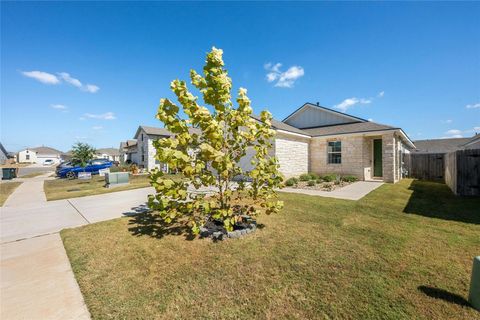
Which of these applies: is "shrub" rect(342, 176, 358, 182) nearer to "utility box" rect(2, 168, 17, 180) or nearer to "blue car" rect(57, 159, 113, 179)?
"blue car" rect(57, 159, 113, 179)

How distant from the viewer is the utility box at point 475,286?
230 centimetres

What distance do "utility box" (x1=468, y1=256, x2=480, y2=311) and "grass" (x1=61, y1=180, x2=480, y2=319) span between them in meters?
0.10

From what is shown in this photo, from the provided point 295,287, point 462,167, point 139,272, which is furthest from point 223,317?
point 462,167

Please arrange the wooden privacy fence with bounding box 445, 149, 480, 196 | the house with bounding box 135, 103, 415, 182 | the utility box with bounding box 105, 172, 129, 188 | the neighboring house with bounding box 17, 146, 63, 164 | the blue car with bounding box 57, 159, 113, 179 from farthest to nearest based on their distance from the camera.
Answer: the neighboring house with bounding box 17, 146, 63, 164
the blue car with bounding box 57, 159, 113, 179
the house with bounding box 135, 103, 415, 182
the utility box with bounding box 105, 172, 129, 188
the wooden privacy fence with bounding box 445, 149, 480, 196

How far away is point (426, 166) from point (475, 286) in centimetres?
1767

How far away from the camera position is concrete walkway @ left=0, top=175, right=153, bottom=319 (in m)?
2.48

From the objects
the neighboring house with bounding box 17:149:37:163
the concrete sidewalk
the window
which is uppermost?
the neighboring house with bounding box 17:149:37:163

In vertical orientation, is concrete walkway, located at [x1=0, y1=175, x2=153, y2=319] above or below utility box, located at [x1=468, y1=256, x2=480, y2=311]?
below

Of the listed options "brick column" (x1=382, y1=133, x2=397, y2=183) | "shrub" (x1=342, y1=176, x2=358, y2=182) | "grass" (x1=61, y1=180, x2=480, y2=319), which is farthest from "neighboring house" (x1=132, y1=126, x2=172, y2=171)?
"brick column" (x1=382, y1=133, x2=397, y2=183)

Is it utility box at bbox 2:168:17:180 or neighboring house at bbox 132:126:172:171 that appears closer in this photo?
utility box at bbox 2:168:17:180

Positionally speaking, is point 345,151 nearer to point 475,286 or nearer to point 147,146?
point 475,286

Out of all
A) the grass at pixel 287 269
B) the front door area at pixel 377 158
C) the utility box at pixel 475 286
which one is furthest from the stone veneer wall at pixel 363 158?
the utility box at pixel 475 286

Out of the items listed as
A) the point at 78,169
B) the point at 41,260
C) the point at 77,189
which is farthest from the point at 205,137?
the point at 78,169

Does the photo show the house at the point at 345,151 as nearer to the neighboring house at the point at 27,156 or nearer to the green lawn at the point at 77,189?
the green lawn at the point at 77,189
